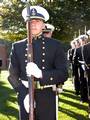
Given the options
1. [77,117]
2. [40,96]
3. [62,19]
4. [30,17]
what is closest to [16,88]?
[40,96]

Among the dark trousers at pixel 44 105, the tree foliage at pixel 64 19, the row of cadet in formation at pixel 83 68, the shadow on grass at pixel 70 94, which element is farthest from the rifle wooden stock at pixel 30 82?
the tree foliage at pixel 64 19

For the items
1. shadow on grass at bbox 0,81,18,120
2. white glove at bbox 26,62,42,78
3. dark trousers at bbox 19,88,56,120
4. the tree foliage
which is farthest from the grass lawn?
the tree foliage

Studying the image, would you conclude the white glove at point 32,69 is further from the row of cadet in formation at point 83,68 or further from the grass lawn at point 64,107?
the row of cadet in formation at point 83,68

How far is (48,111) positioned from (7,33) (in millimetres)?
34956

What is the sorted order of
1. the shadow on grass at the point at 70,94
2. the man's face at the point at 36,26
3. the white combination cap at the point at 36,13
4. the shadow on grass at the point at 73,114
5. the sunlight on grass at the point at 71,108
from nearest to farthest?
the man's face at the point at 36,26
the white combination cap at the point at 36,13
the shadow on grass at the point at 73,114
the sunlight on grass at the point at 71,108
the shadow on grass at the point at 70,94

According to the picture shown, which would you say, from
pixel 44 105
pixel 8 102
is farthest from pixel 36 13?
pixel 8 102

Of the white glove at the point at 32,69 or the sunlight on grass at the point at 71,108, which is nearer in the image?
the white glove at the point at 32,69

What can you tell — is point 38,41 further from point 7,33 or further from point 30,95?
point 7,33

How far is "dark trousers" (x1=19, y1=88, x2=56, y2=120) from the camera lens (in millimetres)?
5328

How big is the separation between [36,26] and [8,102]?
820cm

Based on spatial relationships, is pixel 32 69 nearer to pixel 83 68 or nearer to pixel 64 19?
pixel 83 68

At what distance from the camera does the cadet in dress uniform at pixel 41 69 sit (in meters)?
5.27

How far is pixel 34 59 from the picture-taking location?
5328 mm

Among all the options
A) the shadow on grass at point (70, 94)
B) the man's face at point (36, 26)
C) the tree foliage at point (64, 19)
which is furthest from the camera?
the tree foliage at point (64, 19)
